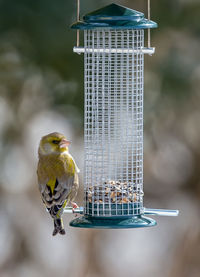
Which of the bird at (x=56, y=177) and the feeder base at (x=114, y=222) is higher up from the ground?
the bird at (x=56, y=177)

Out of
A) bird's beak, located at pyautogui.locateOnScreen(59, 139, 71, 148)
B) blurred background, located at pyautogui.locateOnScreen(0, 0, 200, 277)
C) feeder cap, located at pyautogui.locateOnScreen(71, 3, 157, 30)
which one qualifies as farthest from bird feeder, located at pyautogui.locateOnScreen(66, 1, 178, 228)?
blurred background, located at pyautogui.locateOnScreen(0, 0, 200, 277)

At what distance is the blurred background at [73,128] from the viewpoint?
36.9 feet

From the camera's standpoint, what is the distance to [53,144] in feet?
25.2

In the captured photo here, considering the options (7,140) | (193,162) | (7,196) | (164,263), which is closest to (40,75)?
(7,140)

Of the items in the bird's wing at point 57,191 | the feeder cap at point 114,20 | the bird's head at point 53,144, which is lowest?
the bird's wing at point 57,191

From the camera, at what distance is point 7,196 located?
465 inches

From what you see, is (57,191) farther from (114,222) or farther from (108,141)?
(114,222)

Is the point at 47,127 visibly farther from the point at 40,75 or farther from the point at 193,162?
the point at 193,162

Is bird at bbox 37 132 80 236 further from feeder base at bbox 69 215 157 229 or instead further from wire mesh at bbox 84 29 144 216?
feeder base at bbox 69 215 157 229

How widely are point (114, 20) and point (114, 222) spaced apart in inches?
68.1

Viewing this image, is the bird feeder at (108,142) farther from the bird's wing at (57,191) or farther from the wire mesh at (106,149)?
the bird's wing at (57,191)

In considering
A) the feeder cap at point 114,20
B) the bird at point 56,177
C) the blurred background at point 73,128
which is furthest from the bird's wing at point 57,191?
the blurred background at point 73,128

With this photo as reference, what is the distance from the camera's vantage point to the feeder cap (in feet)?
21.7

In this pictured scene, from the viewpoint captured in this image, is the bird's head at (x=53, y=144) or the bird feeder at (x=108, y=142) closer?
the bird feeder at (x=108, y=142)
